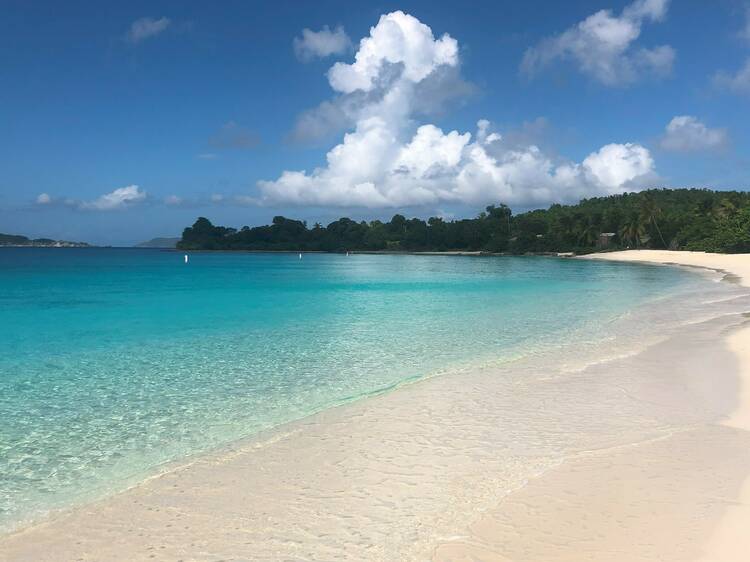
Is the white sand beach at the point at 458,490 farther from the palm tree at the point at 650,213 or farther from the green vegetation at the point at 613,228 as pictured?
the palm tree at the point at 650,213

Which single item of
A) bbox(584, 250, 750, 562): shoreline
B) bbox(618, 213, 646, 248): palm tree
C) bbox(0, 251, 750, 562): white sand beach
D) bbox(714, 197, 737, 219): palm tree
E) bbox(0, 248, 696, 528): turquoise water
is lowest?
bbox(0, 248, 696, 528): turquoise water

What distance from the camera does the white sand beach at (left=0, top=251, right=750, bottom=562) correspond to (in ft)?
16.2

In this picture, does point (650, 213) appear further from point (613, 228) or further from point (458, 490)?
point (458, 490)

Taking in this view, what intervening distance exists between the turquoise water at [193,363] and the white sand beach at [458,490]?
0.95 m

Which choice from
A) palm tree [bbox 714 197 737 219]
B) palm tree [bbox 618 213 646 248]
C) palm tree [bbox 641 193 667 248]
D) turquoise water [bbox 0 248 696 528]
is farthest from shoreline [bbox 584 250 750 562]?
palm tree [bbox 618 213 646 248]

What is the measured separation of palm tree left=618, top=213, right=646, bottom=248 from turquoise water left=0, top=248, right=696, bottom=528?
9300 cm

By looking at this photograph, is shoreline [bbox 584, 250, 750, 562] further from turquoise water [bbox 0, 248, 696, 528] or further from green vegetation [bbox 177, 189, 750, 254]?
green vegetation [bbox 177, 189, 750, 254]

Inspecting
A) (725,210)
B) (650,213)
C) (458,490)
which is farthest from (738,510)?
(650,213)

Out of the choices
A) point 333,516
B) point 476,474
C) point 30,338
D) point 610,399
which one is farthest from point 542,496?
point 30,338

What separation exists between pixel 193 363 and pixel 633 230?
11853cm

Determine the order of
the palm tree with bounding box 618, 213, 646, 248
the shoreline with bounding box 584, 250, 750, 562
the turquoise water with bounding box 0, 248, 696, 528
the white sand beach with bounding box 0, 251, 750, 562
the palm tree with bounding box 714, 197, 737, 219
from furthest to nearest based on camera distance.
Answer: the palm tree with bounding box 618, 213, 646, 248, the palm tree with bounding box 714, 197, 737, 219, the turquoise water with bounding box 0, 248, 696, 528, the white sand beach with bounding box 0, 251, 750, 562, the shoreline with bounding box 584, 250, 750, 562

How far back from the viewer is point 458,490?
6137 millimetres

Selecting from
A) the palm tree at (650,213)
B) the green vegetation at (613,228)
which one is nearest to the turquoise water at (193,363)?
the green vegetation at (613,228)

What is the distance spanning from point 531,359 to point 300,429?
748 centimetres
